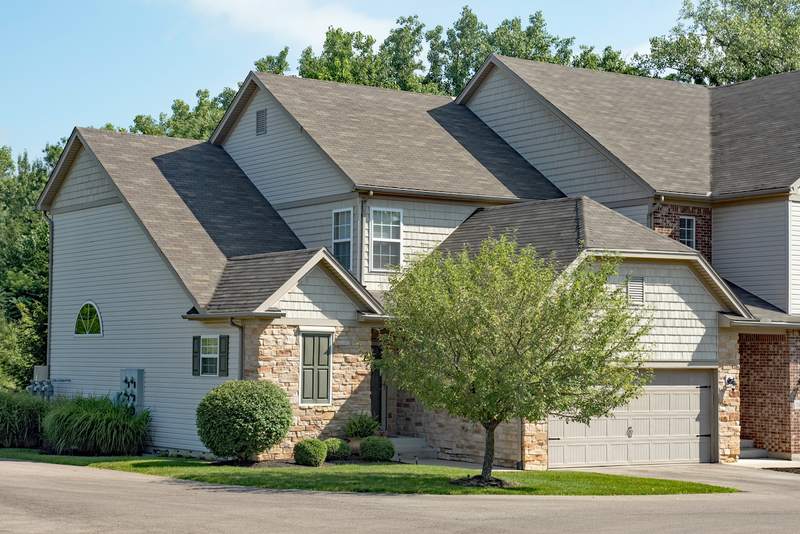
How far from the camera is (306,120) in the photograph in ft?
117

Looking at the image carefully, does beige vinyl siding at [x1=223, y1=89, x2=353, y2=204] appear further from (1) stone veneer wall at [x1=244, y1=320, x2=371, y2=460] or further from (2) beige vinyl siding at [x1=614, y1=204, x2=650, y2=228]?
(2) beige vinyl siding at [x1=614, y1=204, x2=650, y2=228]

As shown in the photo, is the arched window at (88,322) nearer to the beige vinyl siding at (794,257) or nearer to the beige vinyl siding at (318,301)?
the beige vinyl siding at (318,301)

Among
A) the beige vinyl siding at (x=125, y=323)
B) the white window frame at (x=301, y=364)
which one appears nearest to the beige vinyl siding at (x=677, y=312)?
the white window frame at (x=301, y=364)

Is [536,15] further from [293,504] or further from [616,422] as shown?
[293,504]

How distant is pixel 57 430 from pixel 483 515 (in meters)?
14.5

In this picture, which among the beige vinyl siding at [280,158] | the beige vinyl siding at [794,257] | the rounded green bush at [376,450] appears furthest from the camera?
the beige vinyl siding at [280,158]

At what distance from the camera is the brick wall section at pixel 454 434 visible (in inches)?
1148

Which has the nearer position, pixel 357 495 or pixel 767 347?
pixel 357 495

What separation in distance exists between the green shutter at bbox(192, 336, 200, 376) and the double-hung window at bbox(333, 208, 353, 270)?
4.60 metres

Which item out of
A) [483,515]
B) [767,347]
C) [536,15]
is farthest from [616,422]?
[536,15]

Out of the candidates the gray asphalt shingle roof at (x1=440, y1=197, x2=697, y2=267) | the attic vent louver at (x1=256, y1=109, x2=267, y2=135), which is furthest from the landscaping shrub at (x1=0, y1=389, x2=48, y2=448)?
the gray asphalt shingle roof at (x1=440, y1=197, x2=697, y2=267)

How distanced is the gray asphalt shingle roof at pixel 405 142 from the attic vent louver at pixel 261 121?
0.76 m

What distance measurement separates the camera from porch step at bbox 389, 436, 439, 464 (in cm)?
3109

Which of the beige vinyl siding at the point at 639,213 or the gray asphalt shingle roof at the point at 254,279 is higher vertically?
the beige vinyl siding at the point at 639,213
